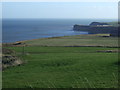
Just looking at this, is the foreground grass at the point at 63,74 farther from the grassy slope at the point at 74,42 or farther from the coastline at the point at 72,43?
the grassy slope at the point at 74,42

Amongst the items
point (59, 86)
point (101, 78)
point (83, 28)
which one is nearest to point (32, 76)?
point (59, 86)

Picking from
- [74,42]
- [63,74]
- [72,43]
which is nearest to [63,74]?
[63,74]

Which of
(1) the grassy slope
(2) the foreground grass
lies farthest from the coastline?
(2) the foreground grass

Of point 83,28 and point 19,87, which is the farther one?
point 83,28

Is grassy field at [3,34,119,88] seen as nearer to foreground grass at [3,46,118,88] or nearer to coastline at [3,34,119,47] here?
foreground grass at [3,46,118,88]

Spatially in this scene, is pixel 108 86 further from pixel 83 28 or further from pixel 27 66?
pixel 83 28

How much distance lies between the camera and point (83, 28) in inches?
3570

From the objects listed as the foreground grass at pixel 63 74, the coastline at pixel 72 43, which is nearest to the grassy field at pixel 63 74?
the foreground grass at pixel 63 74

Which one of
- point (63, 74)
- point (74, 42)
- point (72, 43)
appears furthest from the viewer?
point (74, 42)

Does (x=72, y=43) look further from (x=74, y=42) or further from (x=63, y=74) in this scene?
(x=63, y=74)

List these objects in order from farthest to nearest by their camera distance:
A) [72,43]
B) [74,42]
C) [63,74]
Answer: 1. [74,42]
2. [72,43]
3. [63,74]

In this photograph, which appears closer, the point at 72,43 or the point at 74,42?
the point at 72,43

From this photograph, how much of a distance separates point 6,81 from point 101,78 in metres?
4.97

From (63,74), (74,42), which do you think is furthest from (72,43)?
(63,74)
